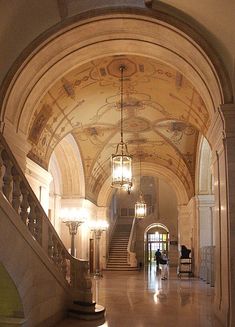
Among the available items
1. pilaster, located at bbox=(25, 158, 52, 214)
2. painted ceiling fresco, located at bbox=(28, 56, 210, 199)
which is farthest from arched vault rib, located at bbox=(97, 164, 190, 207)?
pilaster, located at bbox=(25, 158, 52, 214)

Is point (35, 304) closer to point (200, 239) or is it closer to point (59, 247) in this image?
point (59, 247)

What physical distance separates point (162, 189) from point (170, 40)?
2582cm

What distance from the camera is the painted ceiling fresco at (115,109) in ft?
35.6

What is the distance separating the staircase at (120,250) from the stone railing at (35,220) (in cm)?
1708

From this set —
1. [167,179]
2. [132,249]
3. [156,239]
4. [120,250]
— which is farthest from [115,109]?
[156,239]

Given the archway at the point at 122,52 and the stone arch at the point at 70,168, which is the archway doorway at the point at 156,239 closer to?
the stone arch at the point at 70,168

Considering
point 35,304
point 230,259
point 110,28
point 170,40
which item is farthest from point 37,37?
point 230,259

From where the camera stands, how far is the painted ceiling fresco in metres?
10.9

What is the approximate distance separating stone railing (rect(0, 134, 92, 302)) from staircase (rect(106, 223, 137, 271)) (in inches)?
672

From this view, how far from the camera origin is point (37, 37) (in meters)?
8.02

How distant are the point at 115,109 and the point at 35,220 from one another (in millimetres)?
7216

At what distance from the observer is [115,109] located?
13.9 m

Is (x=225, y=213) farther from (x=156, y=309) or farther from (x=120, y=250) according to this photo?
(x=120, y=250)

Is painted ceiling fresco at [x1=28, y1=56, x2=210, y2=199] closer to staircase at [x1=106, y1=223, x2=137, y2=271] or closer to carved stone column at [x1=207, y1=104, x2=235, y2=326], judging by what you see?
carved stone column at [x1=207, y1=104, x2=235, y2=326]
